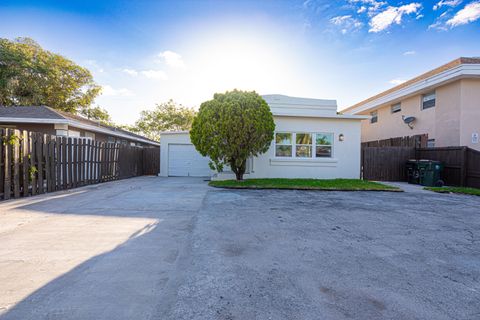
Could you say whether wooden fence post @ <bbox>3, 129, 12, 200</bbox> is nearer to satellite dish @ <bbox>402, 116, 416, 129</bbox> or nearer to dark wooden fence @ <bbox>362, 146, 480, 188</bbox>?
dark wooden fence @ <bbox>362, 146, 480, 188</bbox>

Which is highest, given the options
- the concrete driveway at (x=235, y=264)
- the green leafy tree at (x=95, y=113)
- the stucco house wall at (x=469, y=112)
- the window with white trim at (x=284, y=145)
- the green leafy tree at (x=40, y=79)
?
the green leafy tree at (x=40, y=79)

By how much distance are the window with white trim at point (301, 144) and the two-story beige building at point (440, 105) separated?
5904 mm

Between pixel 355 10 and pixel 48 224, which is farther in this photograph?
pixel 355 10

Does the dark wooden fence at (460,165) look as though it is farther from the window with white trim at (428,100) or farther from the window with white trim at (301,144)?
the window with white trim at (301,144)

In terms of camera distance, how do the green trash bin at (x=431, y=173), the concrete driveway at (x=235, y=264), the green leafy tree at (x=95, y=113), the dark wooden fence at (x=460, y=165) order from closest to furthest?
the concrete driveway at (x=235, y=264)
the dark wooden fence at (x=460, y=165)
the green trash bin at (x=431, y=173)
the green leafy tree at (x=95, y=113)

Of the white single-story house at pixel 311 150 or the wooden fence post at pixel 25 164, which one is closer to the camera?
the wooden fence post at pixel 25 164

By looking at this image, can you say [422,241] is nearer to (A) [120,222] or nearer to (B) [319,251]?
(B) [319,251]

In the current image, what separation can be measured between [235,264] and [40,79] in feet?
80.1

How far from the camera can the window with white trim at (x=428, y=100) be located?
41.1 feet

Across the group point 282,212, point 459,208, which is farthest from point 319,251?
point 459,208

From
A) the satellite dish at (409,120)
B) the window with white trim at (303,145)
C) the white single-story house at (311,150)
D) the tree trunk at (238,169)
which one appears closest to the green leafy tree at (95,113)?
the white single-story house at (311,150)

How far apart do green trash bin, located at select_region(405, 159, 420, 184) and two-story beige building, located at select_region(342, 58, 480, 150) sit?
83.4 inches

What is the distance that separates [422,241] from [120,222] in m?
5.40

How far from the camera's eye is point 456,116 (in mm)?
11031
